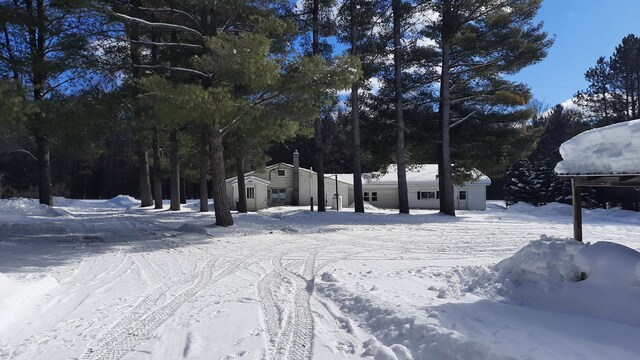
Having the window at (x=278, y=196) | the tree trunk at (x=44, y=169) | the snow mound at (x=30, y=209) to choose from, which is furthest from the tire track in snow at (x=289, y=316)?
the window at (x=278, y=196)

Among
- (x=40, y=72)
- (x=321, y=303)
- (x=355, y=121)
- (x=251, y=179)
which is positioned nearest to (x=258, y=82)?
(x=40, y=72)

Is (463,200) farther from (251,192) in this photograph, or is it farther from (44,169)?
(44,169)

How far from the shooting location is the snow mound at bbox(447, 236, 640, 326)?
5.51 metres

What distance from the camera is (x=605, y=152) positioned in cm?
628

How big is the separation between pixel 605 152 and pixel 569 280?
180 cm

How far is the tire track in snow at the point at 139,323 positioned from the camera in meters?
4.67

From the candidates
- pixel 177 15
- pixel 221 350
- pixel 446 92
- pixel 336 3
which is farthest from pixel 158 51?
pixel 221 350

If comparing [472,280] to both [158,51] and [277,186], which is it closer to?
[158,51]

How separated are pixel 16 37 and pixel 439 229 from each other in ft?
60.2

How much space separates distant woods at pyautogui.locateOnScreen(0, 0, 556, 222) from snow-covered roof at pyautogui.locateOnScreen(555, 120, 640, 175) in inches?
326

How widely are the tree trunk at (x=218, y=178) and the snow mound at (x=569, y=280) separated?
9932 millimetres

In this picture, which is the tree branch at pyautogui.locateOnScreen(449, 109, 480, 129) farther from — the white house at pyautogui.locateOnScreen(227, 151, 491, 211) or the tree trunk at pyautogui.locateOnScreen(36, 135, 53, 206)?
the tree trunk at pyautogui.locateOnScreen(36, 135, 53, 206)

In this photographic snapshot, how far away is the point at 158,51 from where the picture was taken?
2056 centimetres

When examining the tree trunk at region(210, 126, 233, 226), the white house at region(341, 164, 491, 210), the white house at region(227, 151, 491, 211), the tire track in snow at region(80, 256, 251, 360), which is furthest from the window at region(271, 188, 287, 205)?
the tire track in snow at region(80, 256, 251, 360)
